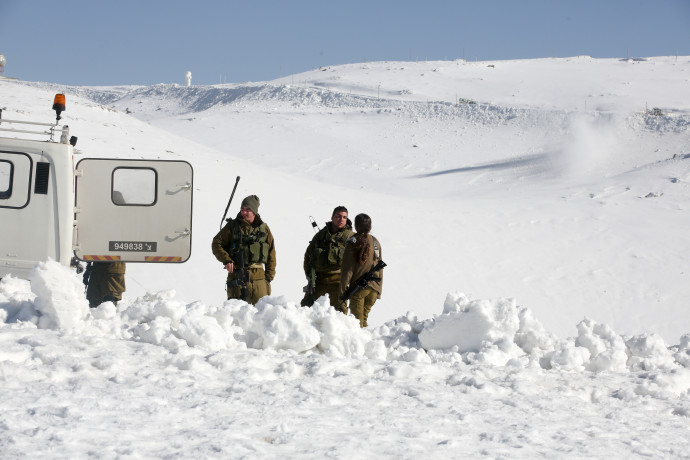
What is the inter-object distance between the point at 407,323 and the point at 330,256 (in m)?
1.23

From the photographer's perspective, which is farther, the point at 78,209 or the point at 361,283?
the point at 78,209

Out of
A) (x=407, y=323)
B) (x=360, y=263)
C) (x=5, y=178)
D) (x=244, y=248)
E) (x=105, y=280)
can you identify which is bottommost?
(x=407, y=323)

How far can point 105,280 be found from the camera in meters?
7.82

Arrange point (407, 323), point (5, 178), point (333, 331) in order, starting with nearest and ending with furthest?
point (333, 331) < point (407, 323) < point (5, 178)

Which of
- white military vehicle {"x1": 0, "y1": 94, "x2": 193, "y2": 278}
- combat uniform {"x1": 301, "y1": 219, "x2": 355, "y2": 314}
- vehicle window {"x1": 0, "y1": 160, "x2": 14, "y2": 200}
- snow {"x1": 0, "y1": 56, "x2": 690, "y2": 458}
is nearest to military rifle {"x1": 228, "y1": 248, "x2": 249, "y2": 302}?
combat uniform {"x1": 301, "y1": 219, "x2": 355, "y2": 314}

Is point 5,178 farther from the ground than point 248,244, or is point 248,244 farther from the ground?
point 5,178

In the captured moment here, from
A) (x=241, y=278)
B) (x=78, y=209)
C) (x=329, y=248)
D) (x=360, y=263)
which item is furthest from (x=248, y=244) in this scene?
(x=78, y=209)

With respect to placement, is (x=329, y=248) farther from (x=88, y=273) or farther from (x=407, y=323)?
(x=88, y=273)

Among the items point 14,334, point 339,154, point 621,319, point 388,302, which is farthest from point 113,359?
point 339,154

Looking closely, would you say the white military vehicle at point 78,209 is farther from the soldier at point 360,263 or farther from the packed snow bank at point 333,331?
the soldier at point 360,263

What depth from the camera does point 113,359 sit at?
14.7 ft

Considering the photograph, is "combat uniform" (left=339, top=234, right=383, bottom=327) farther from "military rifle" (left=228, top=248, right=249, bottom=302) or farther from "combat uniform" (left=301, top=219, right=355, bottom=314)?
"military rifle" (left=228, top=248, right=249, bottom=302)

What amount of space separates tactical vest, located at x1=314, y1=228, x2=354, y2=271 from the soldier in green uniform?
2143 millimetres

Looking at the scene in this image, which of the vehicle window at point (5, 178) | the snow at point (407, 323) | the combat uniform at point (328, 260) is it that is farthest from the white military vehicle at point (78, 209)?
the combat uniform at point (328, 260)
